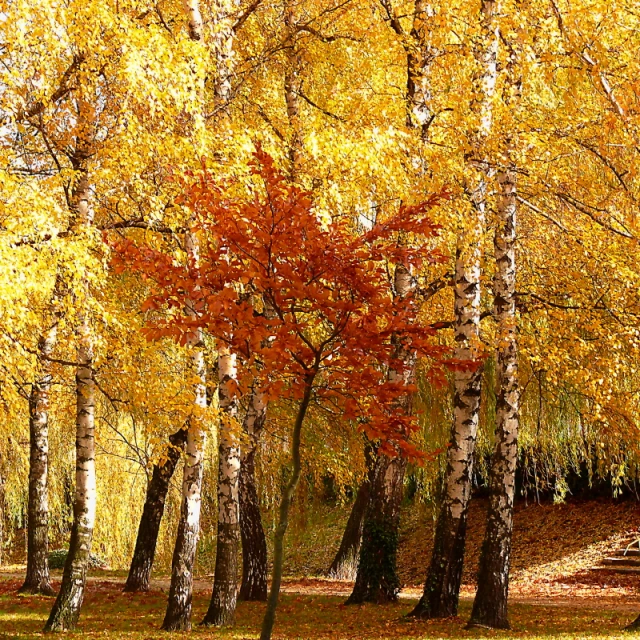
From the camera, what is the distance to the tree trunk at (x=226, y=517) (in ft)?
32.1

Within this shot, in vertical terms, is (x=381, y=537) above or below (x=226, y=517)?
below

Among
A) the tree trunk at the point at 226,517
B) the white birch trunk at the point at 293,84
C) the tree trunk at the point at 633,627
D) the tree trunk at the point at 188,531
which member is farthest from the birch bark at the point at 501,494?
the white birch trunk at the point at 293,84

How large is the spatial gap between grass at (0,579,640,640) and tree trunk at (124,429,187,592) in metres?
0.34

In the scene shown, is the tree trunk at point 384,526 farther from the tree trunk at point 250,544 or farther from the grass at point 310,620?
the tree trunk at point 250,544

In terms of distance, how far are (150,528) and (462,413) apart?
271 inches

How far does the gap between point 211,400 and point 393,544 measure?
14.0 ft

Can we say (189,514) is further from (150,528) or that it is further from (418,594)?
(418,594)

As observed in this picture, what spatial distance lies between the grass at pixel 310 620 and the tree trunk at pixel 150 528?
0.34m

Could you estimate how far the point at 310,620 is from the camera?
36.1ft

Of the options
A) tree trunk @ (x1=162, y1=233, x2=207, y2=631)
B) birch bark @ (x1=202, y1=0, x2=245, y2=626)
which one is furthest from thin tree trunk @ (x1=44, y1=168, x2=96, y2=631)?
birch bark @ (x1=202, y1=0, x2=245, y2=626)

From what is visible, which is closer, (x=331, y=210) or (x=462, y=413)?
(x=462, y=413)

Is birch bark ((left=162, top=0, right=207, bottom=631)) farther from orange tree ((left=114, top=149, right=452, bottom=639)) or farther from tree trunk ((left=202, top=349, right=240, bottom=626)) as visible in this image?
orange tree ((left=114, top=149, right=452, bottom=639))

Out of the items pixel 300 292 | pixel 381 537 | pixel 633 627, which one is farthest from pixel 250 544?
pixel 300 292

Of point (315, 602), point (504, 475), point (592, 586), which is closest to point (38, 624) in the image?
point (315, 602)
